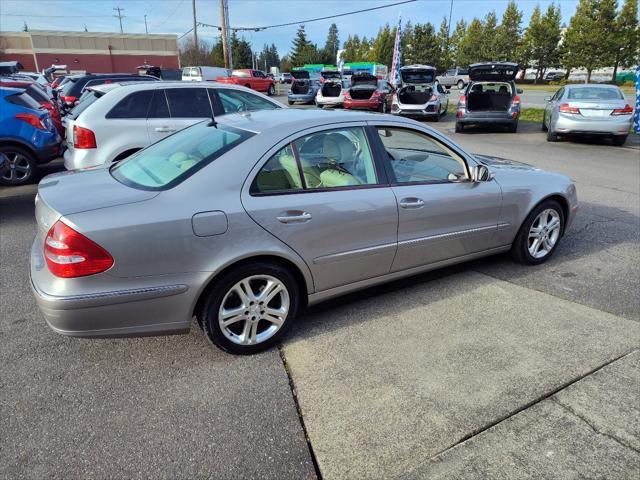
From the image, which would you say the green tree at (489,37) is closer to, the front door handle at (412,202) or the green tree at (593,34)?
the green tree at (593,34)

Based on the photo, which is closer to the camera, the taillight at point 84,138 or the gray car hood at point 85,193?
the gray car hood at point 85,193

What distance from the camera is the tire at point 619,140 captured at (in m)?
11.5

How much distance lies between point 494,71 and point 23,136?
40.7ft

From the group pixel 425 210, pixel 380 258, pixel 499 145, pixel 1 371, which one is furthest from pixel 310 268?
pixel 499 145


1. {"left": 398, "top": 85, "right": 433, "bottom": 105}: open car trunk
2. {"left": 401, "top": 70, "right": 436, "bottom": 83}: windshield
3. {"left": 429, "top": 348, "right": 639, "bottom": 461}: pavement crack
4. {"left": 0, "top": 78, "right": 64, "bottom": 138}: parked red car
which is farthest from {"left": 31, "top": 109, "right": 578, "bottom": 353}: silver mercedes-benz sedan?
{"left": 401, "top": 70, "right": 436, "bottom": 83}: windshield

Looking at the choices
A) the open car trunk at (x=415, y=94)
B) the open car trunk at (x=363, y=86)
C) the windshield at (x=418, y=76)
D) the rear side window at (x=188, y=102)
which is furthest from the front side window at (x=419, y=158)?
the open car trunk at (x=363, y=86)

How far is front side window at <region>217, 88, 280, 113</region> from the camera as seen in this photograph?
6.81 m

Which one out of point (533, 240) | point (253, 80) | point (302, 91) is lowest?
point (533, 240)

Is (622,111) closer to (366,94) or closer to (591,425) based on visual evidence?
(366,94)

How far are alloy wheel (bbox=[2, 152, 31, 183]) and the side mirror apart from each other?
285 inches

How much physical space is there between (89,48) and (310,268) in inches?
2753

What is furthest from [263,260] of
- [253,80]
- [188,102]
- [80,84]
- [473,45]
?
[473,45]

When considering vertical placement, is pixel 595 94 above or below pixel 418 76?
below

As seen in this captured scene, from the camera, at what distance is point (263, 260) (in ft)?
9.48
